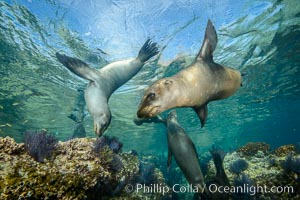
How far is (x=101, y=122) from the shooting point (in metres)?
5.37

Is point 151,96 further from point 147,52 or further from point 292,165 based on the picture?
point 147,52

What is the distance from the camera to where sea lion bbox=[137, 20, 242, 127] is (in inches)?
112

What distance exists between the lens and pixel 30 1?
8914mm

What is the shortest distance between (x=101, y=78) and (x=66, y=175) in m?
3.97

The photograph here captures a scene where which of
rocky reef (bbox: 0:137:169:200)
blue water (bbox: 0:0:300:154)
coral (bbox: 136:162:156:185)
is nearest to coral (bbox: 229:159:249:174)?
coral (bbox: 136:162:156:185)

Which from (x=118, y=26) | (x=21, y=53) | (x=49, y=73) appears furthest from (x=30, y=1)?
(x=49, y=73)

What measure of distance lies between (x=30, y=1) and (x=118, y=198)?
9071mm

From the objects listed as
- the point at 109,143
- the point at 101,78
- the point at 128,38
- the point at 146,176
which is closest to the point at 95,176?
the point at 109,143

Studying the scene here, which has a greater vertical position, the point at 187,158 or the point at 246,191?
the point at 187,158

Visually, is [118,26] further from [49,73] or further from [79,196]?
[79,196]

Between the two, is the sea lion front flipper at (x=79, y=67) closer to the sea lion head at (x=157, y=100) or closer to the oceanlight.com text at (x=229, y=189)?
the oceanlight.com text at (x=229, y=189)

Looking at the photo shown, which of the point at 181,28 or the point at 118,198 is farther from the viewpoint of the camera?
the point at 181,28

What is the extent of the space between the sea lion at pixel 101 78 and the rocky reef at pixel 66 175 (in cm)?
79

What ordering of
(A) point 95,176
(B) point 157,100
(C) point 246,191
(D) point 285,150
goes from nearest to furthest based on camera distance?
(B) point 157,100 < (A) point 95,176 < (C) point 246,191 < (D) point 285,150
